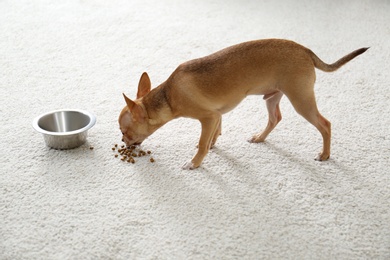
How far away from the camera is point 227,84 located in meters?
2.77

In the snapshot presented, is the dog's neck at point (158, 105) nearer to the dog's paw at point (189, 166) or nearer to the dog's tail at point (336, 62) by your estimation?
the dog's paw at point (189, 166)

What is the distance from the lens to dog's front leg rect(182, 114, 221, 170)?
9.30ft

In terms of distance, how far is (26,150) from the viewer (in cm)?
309

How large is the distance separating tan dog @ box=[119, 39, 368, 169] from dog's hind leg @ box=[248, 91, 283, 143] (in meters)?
0.19

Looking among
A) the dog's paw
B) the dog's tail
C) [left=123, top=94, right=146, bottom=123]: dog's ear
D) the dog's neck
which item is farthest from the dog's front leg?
the dog's tail

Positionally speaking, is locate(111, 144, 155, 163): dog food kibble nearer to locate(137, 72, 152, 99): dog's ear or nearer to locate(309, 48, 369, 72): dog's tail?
locate(137, 72, 152, 99): dog's ear

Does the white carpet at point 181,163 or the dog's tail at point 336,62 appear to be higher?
the dog's tail at point 336,62

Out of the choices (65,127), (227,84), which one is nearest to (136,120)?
(227,84)

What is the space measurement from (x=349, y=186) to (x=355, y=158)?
0.29m

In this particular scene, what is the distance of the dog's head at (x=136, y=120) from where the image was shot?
109 inches

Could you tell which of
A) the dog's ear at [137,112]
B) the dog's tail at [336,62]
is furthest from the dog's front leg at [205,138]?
the dog's tail at [336,62]

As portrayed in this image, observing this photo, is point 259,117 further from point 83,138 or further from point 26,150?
point 26,150

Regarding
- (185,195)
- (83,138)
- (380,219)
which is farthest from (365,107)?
(83,138)

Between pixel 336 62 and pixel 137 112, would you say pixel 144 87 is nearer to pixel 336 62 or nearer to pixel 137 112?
pixel 137 112
